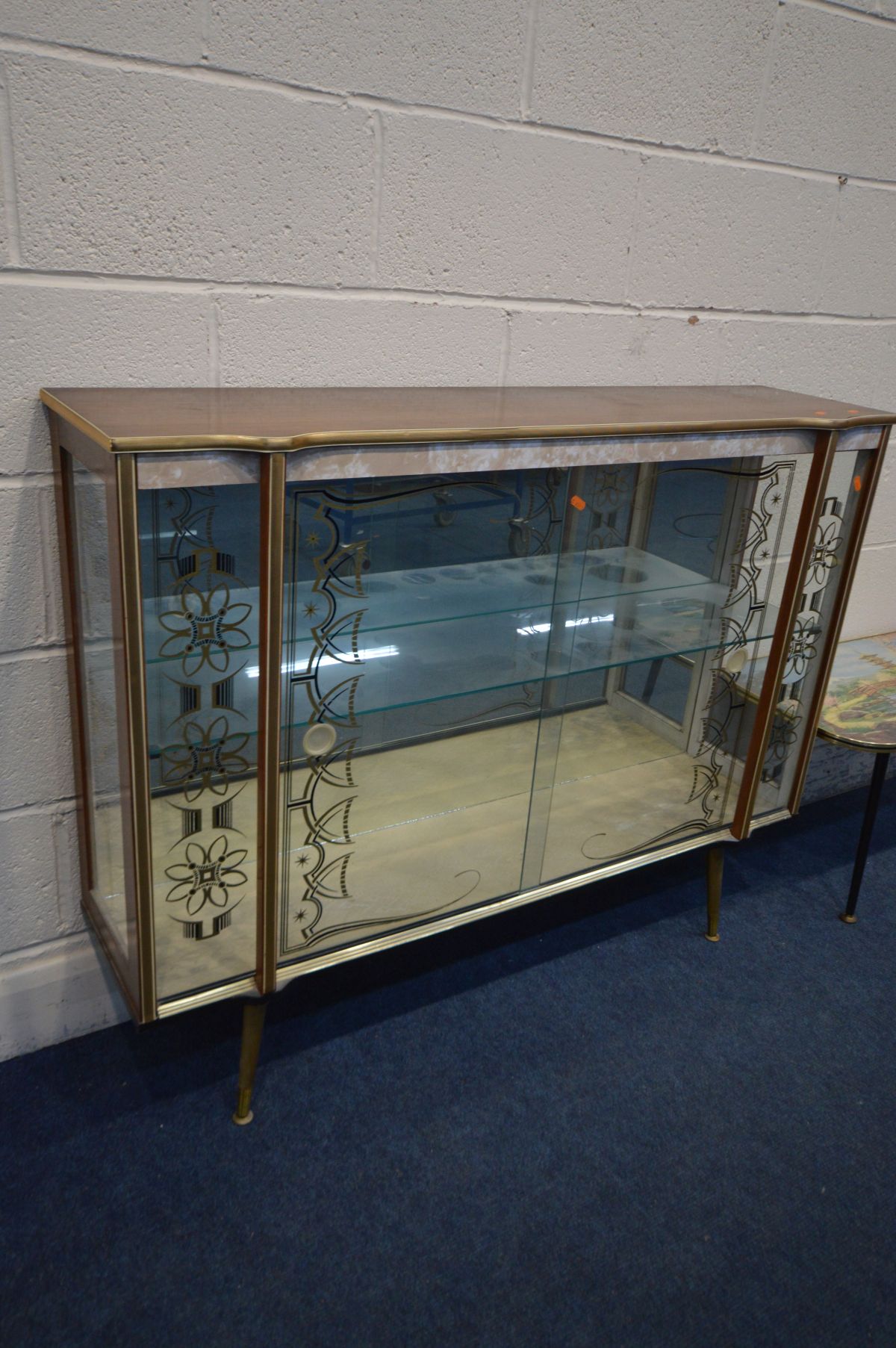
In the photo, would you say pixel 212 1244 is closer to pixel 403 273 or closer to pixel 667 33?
pixel 403 273

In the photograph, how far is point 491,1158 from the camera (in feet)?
5.53

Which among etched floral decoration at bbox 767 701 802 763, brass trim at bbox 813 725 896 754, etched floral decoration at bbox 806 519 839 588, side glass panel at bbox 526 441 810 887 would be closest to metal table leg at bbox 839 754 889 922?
brass trim at bbox 813 725 896 754

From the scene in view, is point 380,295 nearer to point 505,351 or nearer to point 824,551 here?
point 505,351

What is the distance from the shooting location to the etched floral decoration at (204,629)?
1285 mm

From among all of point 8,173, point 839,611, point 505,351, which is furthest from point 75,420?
point 839,611

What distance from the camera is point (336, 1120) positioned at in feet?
5.66

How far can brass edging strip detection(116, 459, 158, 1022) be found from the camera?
1148 millimetres

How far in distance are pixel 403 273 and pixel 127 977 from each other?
1.18 meters

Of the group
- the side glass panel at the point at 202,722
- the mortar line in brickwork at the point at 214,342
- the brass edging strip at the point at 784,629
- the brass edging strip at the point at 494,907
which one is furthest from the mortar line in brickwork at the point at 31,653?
the brass edging strip at the point at 784,629

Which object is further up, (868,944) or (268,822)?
(268,822)

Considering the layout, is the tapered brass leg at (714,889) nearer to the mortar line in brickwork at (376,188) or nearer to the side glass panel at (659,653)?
the side glass panel at (659,653)

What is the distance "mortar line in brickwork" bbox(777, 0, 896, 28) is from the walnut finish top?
72 cm

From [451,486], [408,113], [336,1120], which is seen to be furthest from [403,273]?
[336,1120]

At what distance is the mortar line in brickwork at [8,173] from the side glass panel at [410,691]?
515 mm
